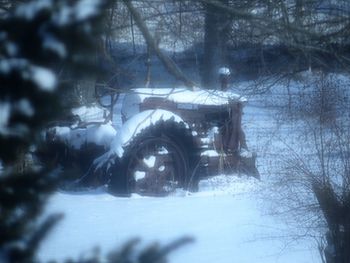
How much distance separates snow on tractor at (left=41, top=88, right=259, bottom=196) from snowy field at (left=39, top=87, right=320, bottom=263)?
221 mm

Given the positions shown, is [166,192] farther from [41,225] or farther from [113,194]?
[41,225]

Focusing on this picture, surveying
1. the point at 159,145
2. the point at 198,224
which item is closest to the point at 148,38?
the point at 198,224

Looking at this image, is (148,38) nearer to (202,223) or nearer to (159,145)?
(202,223)

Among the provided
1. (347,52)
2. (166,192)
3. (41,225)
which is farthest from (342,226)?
(41,225)

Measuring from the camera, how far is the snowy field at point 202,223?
6.47 m

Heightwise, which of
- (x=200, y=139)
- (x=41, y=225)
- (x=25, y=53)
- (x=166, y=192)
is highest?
(x=25, y=53)

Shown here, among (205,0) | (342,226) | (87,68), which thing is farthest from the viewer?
(342,226)

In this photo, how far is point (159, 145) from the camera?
9.51 meters

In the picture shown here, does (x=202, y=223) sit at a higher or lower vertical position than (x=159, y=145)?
lower

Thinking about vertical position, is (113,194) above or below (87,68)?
below

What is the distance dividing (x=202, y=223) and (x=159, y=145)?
2105mm

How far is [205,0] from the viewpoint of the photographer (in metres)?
4.62

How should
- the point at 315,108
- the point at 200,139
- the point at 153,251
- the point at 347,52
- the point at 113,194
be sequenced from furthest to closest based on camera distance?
1. the point at 200,139
2. the point at 113,194
3. the point at 315,108
4. the point at 347,52
5. the point at 153,251

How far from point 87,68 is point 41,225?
38 cm
